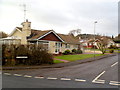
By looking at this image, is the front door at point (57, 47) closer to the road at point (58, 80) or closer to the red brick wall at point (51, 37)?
the red brick wall at point (51, 37)

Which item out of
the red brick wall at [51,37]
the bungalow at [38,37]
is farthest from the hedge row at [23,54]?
the red brick wall at [51,37]

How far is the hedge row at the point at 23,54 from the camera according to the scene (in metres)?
12.9

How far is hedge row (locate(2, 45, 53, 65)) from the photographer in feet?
42.4

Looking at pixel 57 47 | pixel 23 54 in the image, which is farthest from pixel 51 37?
pixel 23 54

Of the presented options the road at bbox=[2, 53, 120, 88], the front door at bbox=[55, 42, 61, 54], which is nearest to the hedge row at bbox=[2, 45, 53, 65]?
the road at bbox=[2, 53, 120, 88]

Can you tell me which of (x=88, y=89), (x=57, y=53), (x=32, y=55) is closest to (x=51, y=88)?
(x=88, y=89)

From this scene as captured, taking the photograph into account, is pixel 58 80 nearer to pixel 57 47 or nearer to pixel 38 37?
pixel 38 37

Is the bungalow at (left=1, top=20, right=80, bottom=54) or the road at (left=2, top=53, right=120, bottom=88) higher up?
the bungalow at (left=1, top=20, right=80, bottom=54)

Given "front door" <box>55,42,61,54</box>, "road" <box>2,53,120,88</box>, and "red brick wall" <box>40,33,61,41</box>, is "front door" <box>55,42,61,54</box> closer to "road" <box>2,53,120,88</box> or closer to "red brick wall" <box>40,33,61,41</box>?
"red brick wall" <box>40,33,61,41</box>

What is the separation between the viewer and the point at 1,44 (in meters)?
13.3

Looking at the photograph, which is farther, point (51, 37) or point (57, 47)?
point (57, 47)

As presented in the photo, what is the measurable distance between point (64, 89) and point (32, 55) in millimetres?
8142

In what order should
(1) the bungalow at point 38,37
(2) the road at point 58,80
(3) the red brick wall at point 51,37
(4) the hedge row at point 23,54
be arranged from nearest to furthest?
(2) the road at point 58,80
(4) the hedge row at point 23,54
(1) the bungalow at point 38,37
(3) the red brick wall at point 51,37

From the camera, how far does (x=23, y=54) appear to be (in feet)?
42.6
